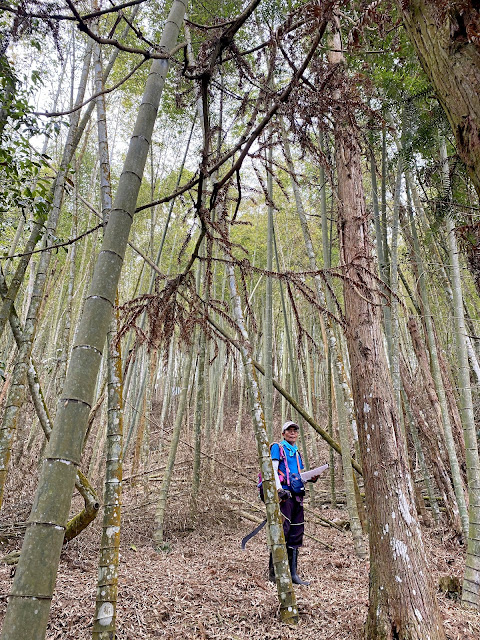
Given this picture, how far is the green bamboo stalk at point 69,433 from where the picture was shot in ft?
2.58

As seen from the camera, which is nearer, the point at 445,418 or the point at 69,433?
the point at 69,433

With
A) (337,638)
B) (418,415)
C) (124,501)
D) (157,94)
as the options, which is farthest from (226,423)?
(157,94)

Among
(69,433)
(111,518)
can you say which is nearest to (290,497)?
(111,518)

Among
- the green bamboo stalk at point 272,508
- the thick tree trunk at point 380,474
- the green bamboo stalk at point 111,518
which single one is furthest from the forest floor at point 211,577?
the green bamboo stalk at point 111,518

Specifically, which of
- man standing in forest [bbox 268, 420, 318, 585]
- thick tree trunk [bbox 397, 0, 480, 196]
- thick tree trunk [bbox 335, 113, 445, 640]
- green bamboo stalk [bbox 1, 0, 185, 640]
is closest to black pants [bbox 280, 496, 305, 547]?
man standing in forest [bbox 268, 420, 318, 585]

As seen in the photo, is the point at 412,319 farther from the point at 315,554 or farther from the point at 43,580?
the point at 43,580

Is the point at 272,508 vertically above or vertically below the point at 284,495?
below

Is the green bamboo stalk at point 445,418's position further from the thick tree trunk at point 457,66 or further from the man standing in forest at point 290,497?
the thick tree trunk at point 457,66

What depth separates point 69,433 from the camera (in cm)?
93

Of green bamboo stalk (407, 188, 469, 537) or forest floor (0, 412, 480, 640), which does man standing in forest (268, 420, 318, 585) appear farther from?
green bamboo stalk (407, 188, 469, 537)

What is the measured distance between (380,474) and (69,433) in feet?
6.63

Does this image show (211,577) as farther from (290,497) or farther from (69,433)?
(69,433)

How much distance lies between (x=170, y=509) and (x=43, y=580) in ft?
16.5

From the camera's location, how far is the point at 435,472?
512 centimetres
